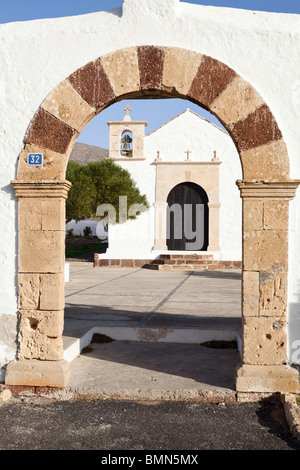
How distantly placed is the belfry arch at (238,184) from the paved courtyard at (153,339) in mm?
417

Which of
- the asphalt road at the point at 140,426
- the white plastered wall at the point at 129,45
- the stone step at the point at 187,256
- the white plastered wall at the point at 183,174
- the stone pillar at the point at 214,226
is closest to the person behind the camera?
the asphalt road at the point at 140,426

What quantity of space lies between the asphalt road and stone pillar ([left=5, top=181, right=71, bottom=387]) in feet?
1.11

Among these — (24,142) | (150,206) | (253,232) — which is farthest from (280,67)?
(150,206)

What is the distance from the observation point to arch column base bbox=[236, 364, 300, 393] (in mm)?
3840

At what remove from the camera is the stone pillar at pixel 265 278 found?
3.89m

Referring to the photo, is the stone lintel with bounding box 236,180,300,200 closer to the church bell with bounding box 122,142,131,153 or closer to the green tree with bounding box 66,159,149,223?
the green tree with bounding box 66,159,149,223

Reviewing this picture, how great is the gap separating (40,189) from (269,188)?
1917mm

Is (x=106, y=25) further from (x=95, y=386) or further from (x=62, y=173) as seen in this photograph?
(x=95, y=386)

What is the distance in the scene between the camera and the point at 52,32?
4.18m

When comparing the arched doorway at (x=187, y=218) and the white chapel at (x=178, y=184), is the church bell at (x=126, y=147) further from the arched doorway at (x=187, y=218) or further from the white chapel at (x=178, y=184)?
the arched doorway at (x=187, y=218)

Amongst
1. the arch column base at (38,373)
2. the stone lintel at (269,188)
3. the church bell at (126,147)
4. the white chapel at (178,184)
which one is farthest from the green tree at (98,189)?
the stone lintel at (269,188)

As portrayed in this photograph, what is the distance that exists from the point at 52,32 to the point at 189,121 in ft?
42.1

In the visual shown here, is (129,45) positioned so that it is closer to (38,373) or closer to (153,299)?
(38,373)

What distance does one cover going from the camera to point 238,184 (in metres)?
3.93
